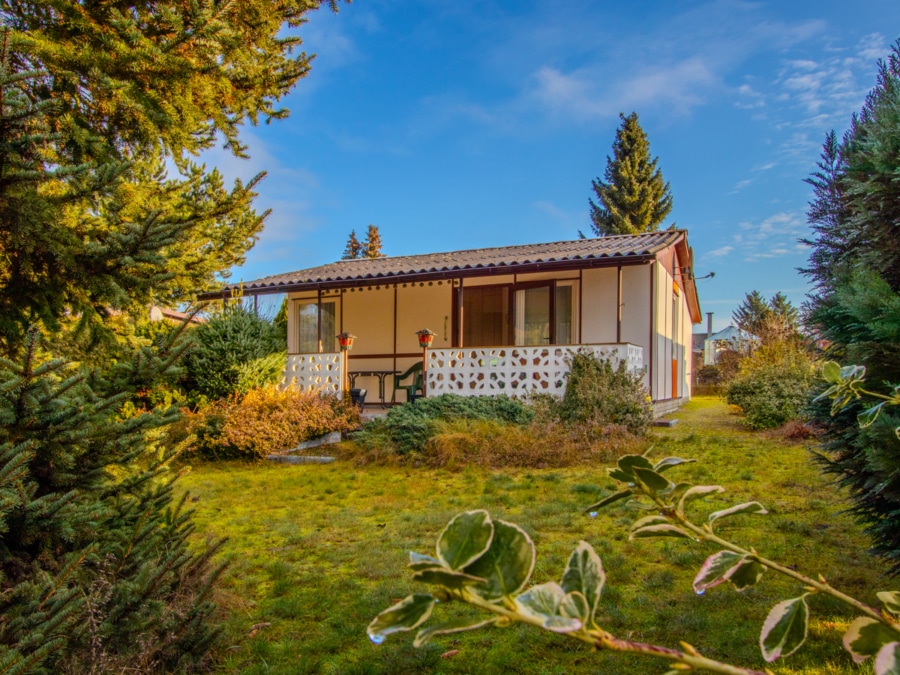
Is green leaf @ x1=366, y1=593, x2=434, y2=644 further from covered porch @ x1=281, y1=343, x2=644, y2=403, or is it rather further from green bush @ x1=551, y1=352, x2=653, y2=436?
covered porch @ x1=281, y1=343, x2=644, y2=403

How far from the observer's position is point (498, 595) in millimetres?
558

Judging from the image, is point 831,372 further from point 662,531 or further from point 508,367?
point 508,367

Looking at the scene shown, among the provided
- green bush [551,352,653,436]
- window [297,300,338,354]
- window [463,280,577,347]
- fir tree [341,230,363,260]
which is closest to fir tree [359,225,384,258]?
fir tree [341,230,363,260]

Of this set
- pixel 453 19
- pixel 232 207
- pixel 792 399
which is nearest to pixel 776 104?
pixel 453 19

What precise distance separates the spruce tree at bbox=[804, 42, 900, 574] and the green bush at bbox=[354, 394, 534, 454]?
6.36 metres

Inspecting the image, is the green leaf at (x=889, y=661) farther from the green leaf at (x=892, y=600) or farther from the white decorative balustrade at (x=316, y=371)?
the white decorative balustrade at (x=316, y=371)

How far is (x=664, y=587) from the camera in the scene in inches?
150

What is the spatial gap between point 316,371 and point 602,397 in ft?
22.1

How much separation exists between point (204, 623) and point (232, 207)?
2544 mm

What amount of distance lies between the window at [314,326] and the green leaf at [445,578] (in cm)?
1617

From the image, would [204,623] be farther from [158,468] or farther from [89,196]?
[89,196]

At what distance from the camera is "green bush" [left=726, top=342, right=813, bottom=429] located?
11.5 meters

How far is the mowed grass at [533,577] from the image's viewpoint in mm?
3006

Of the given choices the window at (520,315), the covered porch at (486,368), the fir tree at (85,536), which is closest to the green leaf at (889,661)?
the fir tree at (85,536)
